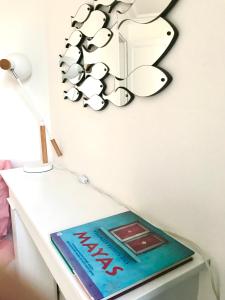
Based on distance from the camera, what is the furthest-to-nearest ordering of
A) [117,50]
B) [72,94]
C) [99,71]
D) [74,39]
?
[72,94]
[74,39]
[99,71]
[117,50]

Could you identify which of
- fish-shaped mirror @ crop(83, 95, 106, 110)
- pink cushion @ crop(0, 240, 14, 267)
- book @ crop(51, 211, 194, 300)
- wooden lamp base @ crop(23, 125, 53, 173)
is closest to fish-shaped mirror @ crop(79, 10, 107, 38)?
fish-shaped mirror @ crop(83, 95, 106, 110)

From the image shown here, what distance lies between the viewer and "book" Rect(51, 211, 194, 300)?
537 millimetres

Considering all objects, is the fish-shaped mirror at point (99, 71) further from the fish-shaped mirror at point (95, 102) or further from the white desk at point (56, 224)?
the white desk at point (56, 224)

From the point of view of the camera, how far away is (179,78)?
0.67 meters

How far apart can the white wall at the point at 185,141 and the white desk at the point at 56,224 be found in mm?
87

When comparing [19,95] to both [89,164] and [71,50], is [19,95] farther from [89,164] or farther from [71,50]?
[89,164]

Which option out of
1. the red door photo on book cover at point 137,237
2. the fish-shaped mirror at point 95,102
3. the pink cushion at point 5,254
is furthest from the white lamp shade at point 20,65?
the red door photo on book cover at point 137,237

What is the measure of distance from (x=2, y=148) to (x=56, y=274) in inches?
45.9

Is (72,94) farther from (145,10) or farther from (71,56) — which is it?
(145,10)

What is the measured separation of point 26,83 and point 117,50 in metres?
0.90

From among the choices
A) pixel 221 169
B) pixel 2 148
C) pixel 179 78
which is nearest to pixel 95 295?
pixel 221 169

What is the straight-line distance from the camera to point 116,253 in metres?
0.63

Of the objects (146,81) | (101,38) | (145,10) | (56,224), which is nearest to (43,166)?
(56,224)

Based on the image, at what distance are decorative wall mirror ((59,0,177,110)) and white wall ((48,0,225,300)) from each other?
0.03 m
